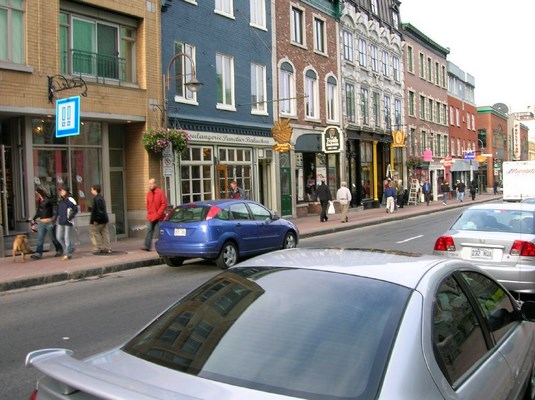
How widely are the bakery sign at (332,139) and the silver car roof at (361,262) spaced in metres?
23.5

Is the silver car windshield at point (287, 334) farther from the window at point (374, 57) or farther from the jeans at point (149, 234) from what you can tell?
the window at point (374, 57)

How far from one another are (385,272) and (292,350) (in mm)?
715

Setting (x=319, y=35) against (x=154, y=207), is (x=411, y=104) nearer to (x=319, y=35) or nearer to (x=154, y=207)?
(x=319, y=35)

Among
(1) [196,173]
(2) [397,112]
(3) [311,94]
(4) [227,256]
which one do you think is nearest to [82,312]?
(4) [227,256]

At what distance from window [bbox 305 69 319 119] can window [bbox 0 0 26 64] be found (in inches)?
610

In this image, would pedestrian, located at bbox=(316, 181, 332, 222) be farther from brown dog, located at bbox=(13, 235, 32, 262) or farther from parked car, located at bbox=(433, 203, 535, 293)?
parked car, located at bbox=(433, 203, 535, 293)

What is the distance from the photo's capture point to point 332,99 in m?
29.7

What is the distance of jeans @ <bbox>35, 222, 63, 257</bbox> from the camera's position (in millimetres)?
12781

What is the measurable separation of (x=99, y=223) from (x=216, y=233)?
3.62 meters

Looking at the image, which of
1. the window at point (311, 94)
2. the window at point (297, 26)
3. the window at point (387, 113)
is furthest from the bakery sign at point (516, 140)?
the window at point (297, 26)

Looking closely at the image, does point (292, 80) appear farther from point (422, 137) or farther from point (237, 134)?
point (422, 137)

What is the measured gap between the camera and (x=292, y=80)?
2575 centimetres

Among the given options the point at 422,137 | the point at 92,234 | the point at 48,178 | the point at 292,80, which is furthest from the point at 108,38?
the point at 422,137

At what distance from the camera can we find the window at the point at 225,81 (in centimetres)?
2084
